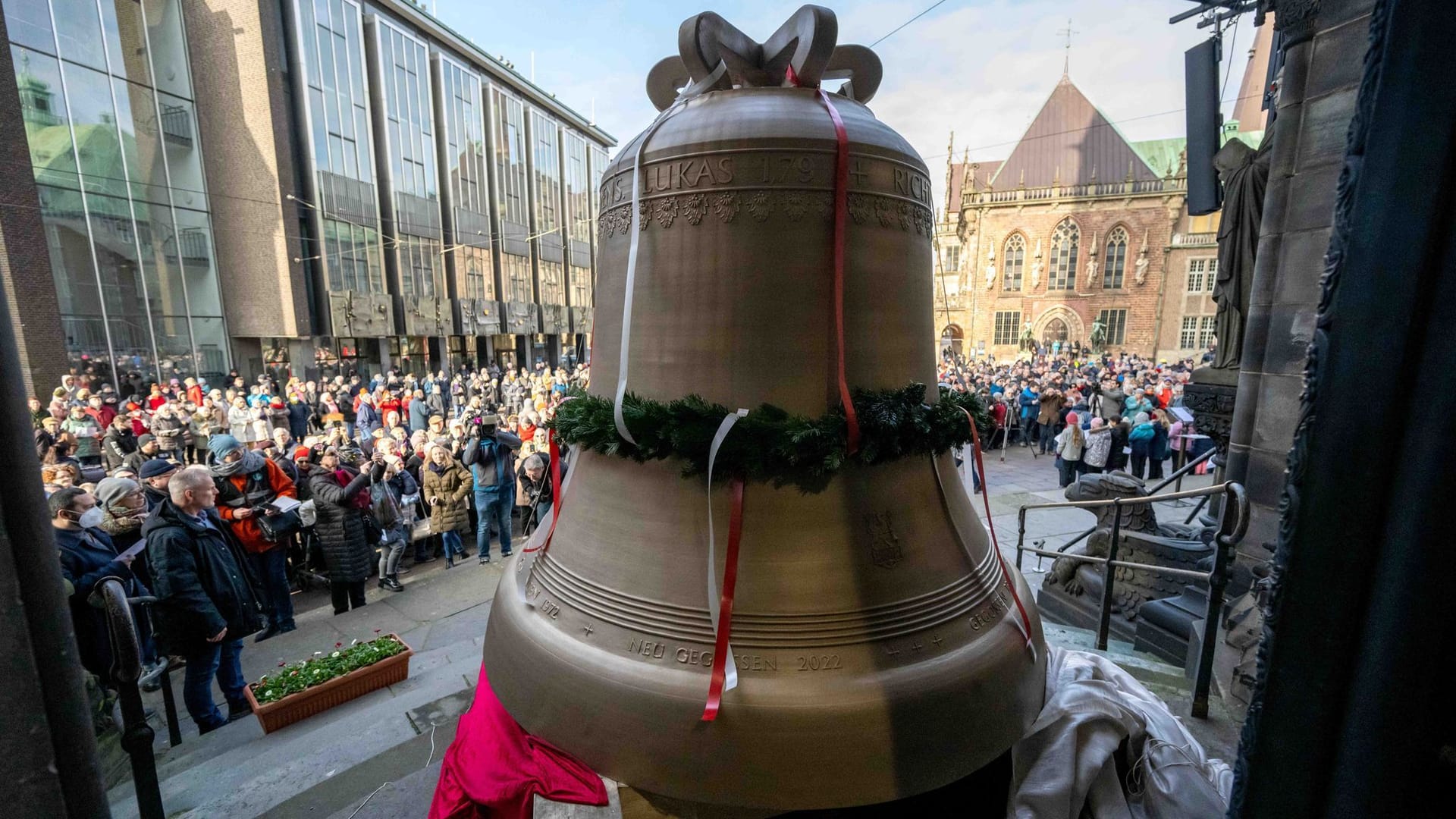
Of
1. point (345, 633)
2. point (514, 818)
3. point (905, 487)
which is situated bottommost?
point (345, 633)

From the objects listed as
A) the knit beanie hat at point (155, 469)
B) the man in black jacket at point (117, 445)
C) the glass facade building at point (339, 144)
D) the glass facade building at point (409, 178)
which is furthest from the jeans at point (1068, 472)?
the glass facade building at point (339, 144)

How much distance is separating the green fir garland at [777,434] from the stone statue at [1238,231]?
5154mm

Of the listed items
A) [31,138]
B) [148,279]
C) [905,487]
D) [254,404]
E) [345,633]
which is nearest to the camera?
[905,487]

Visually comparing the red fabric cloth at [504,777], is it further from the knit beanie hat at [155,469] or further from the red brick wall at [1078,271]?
the red brick wall at [1078,271]

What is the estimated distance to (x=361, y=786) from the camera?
9.16 feet

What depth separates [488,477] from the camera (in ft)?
23.3

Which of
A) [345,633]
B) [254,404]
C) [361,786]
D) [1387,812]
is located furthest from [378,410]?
[1387,812]

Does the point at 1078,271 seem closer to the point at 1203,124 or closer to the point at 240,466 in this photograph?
the point at 1203,124

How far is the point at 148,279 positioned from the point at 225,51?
745 centimetres

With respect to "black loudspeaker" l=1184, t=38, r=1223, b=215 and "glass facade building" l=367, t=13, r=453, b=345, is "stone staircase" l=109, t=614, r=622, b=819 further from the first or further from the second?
"glass facade building" l=367, t=13, r=453, b=345

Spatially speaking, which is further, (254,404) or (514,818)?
(254,404)

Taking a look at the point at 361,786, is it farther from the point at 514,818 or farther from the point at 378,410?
the point at 378,410

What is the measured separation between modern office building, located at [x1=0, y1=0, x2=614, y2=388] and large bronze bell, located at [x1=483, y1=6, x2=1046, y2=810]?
15.7 metres

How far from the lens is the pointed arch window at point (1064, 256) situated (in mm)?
41438
